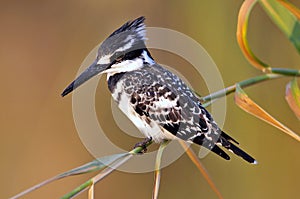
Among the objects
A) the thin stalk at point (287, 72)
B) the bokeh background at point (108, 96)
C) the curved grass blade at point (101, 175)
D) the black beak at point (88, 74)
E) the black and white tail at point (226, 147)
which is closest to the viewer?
the curved grass blade at point (101, 175)

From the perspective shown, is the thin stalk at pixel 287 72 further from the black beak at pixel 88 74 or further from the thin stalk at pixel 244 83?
the black beak at pixel 88 74

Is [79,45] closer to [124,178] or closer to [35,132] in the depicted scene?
[35,132]

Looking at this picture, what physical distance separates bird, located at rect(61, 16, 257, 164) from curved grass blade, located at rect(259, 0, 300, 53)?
46cm

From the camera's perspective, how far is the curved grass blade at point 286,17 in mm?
1069

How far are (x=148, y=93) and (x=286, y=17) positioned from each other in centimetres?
65

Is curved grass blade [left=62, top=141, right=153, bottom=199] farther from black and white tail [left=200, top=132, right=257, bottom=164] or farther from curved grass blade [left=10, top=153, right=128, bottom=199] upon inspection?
black and white tail [left=200, top=132, right=257, bottom=164]

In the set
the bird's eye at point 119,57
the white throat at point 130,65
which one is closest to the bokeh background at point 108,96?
the white throat at point 130,65

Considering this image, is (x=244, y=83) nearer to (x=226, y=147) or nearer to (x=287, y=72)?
(x=287, y=72)

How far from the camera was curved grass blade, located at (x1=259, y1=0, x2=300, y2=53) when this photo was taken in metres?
1.07

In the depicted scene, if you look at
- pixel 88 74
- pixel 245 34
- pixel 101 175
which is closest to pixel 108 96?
pixel 88 74

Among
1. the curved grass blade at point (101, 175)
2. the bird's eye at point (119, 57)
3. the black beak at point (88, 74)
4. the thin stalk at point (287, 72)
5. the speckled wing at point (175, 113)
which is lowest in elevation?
the speckled wing at point (175, 113)

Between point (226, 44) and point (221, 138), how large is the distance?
119cm

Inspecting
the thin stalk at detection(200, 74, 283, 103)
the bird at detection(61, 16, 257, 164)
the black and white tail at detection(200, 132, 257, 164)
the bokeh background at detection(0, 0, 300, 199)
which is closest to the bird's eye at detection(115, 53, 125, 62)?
the bird at detection(61, 16, 257, 164)

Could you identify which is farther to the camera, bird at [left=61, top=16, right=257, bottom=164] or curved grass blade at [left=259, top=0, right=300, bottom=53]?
bird at [left=61, top=16, right=257, bottom=164]
